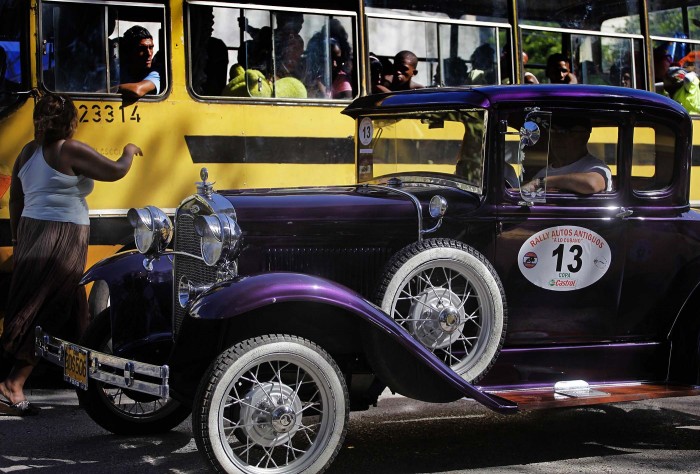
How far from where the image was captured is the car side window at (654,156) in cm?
581

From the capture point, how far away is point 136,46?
24.4 ft

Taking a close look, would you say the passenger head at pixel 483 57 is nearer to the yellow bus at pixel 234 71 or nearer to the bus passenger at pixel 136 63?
the yellow bus at pixel 234 71

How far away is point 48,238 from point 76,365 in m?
1.43

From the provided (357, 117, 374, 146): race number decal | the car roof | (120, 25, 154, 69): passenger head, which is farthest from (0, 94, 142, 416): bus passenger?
the car roof

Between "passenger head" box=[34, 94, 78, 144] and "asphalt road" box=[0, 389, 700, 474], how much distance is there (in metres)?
1.59

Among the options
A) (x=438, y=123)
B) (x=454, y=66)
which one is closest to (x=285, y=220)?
(x=438, y=123)

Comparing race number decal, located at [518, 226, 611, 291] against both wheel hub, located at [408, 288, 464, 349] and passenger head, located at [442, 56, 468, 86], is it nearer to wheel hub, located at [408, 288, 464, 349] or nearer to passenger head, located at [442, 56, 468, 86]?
wheel hub, located at [408, 288, 464, 349]

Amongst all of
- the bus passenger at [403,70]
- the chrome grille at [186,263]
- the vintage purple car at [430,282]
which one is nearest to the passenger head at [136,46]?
the bus passenger at [403,70]

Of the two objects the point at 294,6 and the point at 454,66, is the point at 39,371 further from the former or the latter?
the point at 454,66

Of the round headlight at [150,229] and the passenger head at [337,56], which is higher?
the passenger head at [337,56]

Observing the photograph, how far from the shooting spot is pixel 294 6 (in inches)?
309

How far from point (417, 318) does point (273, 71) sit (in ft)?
10.2

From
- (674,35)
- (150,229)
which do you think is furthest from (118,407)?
(674,35)

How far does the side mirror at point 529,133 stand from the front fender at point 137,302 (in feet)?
6.17
